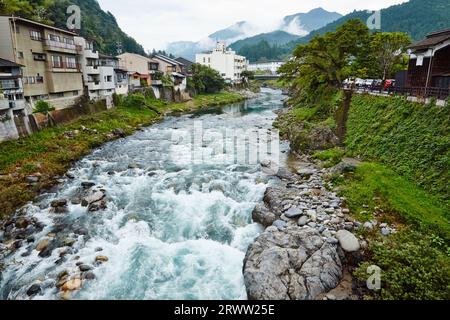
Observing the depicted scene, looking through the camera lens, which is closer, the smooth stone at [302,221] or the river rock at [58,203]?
the smooth stone at [302,221]

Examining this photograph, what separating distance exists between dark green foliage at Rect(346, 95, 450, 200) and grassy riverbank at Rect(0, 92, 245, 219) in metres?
20.1

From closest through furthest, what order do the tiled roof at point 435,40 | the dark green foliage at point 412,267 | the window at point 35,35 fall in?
the dark green foliage at point 412,267 → the tiled roof at point 435,40 → the window at point 35,35

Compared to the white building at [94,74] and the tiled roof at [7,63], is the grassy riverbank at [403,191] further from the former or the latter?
the white building at [94,74]

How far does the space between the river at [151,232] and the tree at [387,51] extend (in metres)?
21.0

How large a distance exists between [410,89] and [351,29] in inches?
619

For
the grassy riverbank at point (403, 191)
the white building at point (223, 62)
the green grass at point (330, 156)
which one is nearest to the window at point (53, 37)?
the grassy riverbank at point (403, 191)

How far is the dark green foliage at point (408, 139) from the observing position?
13.0 meters

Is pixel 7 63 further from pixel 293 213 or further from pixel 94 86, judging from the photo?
pixel 293 213

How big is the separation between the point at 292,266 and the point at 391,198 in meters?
6.05

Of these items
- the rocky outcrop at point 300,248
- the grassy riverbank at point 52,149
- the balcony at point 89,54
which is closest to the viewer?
the rocky outcrop at point 300,248

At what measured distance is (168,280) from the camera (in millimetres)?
10500

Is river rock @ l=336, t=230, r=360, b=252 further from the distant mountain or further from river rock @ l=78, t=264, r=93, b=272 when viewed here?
the distant mountain

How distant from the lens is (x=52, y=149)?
72.7 ft

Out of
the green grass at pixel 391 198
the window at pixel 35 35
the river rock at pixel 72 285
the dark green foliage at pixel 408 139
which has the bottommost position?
the river rock at pixel 72 285
